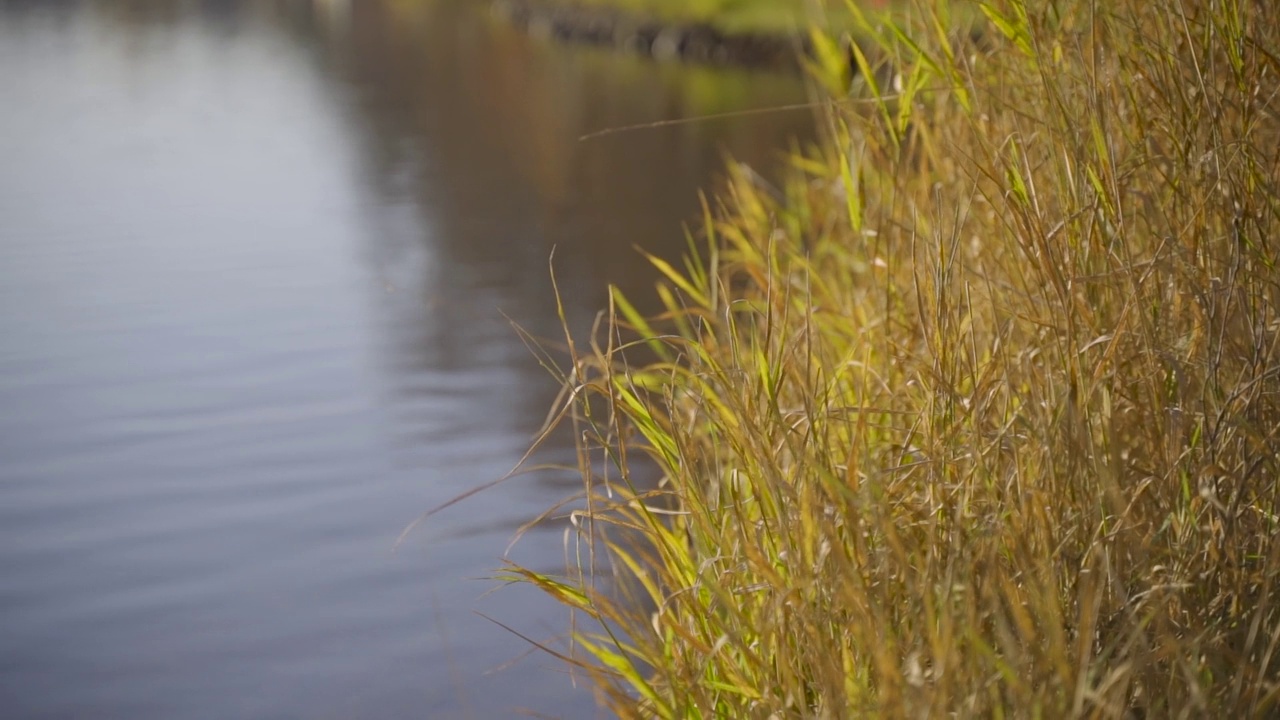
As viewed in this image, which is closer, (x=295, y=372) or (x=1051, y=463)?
(x=1051, y=463)

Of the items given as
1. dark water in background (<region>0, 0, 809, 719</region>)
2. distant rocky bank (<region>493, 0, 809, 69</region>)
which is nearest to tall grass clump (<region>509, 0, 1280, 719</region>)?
dark water in background (<region>0, 0, 809, 719</region>)

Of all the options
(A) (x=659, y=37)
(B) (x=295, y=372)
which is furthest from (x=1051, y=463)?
(A) (x=659, y=37)

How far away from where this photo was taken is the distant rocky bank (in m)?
9.91

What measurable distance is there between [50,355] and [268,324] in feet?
1.82

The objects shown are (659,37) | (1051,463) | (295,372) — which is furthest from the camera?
(659,37)

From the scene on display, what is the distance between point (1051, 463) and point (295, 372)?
2470mm

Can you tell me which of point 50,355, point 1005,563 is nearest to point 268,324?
point 50,355

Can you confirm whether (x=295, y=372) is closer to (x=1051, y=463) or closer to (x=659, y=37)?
(x=1051, y=463)

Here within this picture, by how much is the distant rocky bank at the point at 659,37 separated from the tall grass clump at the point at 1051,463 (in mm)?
7339

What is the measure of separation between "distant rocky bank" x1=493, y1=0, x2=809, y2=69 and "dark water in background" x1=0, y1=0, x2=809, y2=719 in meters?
1.46

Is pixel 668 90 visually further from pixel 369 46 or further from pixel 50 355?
pixel 50 355

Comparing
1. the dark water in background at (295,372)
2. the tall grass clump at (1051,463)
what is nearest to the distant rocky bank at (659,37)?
the dark water in background at (295,372)

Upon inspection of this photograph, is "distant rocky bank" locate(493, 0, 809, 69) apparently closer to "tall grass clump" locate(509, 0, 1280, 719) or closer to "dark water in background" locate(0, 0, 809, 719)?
"dark water in background" locate(0, 0, 809, 719)

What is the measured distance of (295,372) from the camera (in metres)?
3.45
